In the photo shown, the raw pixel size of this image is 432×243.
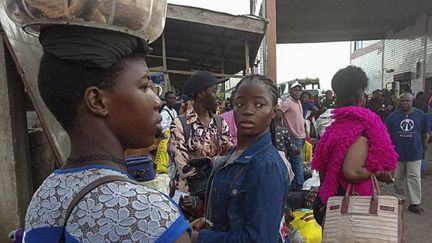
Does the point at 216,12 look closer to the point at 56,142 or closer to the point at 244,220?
the point at 56,142

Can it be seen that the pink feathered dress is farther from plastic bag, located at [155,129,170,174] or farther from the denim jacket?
plastic bag, located at [155,129,170,174]

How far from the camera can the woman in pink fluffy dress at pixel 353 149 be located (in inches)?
92.0

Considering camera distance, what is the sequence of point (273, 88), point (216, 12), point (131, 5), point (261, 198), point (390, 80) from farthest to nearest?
point (390, 80)
point (216, 12)
point (273, 88)
point (261, 198)
point (131, 5)

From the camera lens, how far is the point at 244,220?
56.6 inches

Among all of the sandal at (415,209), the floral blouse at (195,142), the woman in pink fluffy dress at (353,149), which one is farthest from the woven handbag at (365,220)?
the sandal at (415,209)

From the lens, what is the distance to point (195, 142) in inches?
110

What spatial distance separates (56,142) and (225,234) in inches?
71.3

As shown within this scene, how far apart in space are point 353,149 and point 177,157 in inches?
48.3

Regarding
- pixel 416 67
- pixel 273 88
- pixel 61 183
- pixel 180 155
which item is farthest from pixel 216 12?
pixel 416 67

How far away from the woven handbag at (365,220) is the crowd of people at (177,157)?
0.20m

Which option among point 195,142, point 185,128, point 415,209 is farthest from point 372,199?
point 415,209

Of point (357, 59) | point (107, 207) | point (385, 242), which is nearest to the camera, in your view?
point (107, 207)

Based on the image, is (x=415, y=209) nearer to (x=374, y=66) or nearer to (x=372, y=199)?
(x=372, y=199)

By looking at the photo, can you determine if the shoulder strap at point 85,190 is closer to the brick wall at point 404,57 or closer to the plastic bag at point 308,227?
the plastic bag at point 308,227
